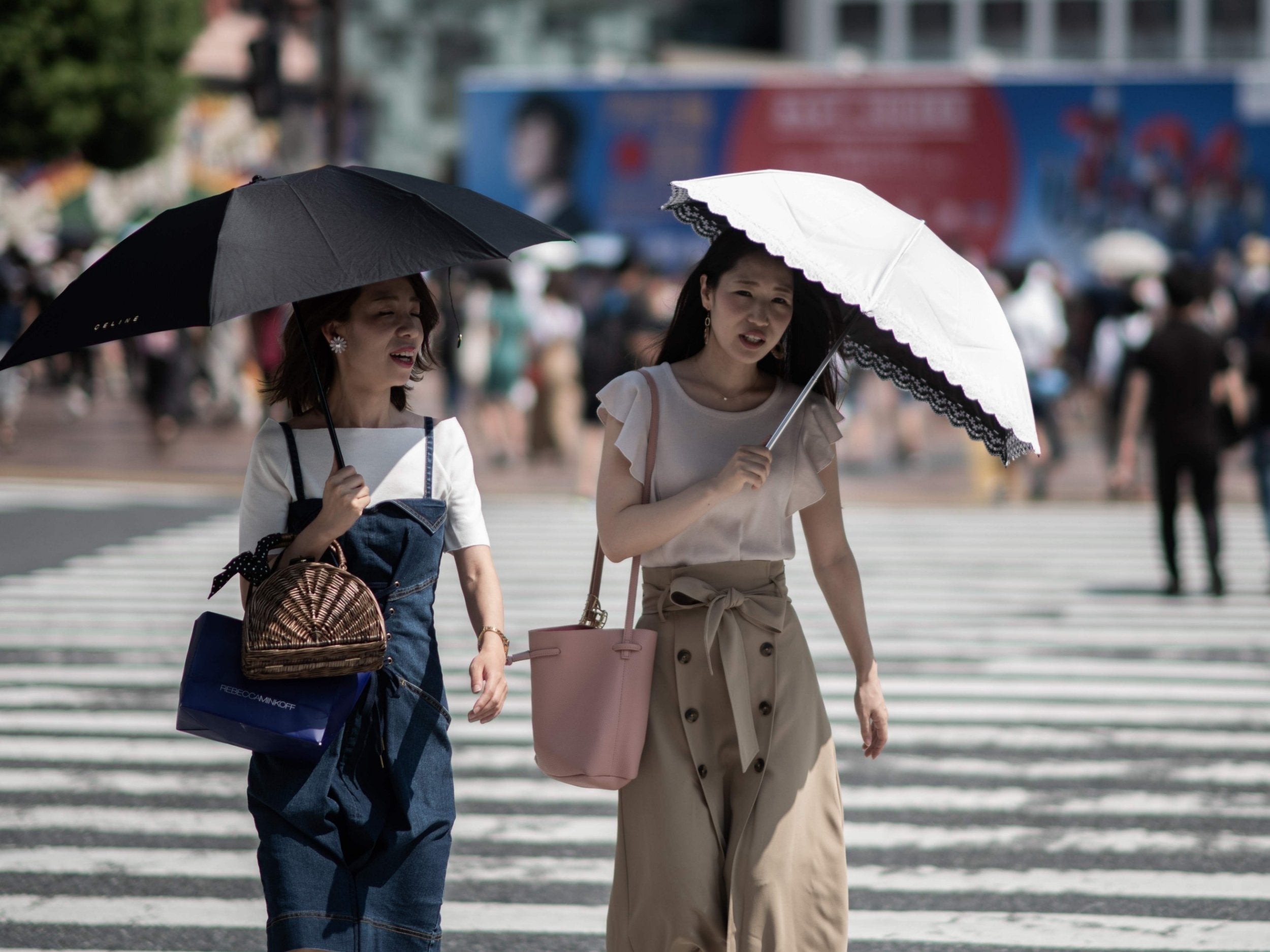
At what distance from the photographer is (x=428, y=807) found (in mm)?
3232

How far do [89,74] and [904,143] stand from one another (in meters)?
12.4

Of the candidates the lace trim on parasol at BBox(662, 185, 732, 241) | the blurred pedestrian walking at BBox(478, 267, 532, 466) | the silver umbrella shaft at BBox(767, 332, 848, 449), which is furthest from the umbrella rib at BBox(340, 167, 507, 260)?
the blurred pedestrian walking at BBox(478, 267, 532, 466)

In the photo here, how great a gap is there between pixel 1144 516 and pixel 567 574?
5783 mm

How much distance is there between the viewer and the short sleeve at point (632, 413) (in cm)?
338

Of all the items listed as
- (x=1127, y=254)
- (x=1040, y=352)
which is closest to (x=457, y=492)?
(x=1040, y=352)

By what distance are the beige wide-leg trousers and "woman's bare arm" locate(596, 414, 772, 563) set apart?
142 millimetres

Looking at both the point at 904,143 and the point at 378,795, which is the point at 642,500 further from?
the point at 904,143

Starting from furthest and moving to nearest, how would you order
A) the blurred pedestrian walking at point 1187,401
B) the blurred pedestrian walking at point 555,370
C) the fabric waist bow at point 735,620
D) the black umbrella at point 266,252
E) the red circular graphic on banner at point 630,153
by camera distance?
1. the red circular graphic on banner at point 630,153
2. the blurred pedestrian walking at point 555,370
3. the blurred pedestrian walking at point 1187,401
4. the fabric waist bow at point 735,620
5. the black umbrella at point 266,252

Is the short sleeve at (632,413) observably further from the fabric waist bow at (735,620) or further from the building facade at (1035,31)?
the building facade at (1035,31)

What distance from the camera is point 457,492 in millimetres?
3418

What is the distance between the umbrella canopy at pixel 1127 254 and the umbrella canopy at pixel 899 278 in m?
22.1

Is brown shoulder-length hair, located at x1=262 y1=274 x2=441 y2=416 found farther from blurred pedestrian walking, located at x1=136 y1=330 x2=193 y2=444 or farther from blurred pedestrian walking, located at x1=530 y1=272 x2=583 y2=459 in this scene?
blurred pedestrian walking, located at x1=136 y1=330 x2=193 y2=444

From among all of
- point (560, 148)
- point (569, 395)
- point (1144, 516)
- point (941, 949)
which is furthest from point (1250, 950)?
point (560, 148)

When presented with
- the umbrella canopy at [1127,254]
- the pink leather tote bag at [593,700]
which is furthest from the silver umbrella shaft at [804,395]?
the umbrella canopy at [1127,254]
